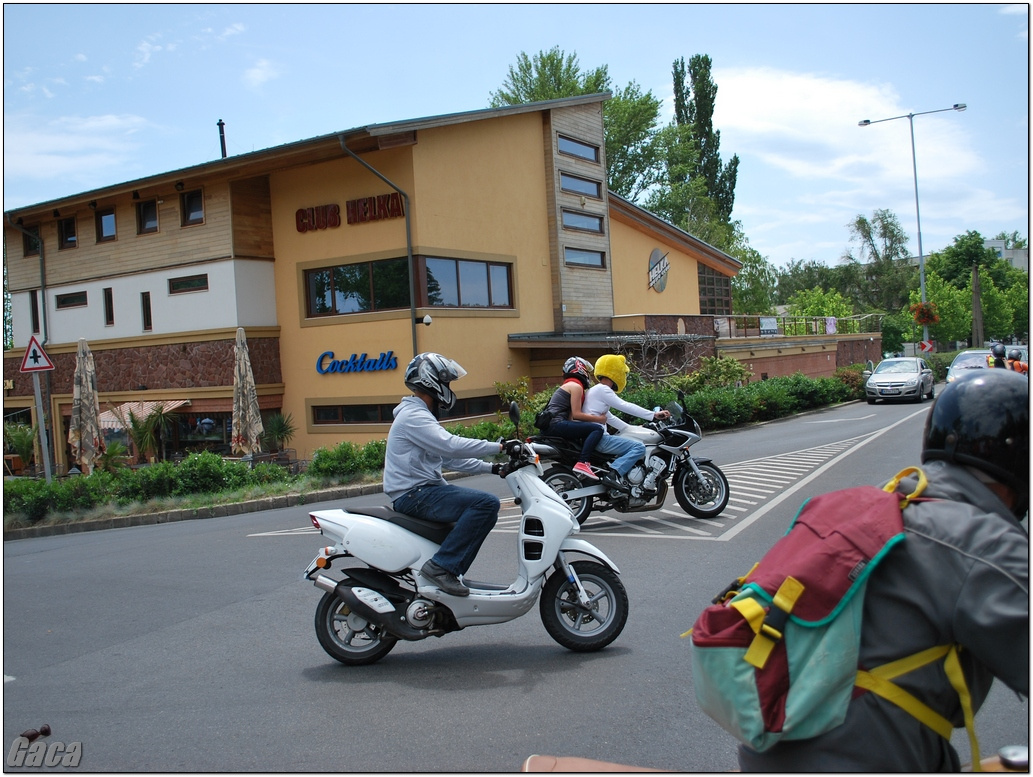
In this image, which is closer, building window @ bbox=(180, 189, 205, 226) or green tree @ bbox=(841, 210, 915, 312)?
building window @ bbox=(180, 189, 205, 226)

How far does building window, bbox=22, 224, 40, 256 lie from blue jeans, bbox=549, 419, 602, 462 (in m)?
25.3

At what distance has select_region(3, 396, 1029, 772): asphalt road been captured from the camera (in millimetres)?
4168

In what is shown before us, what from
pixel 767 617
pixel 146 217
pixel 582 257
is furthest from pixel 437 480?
pixel 146 217

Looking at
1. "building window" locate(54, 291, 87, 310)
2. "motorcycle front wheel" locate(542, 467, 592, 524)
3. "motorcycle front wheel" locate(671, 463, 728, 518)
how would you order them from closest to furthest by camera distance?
1. "motorcycle front wheel" locate(542, 467, 592, 524)
2. "motorcycle front wheel" locate(671, 463, 728, 518)
3. "building window" locate(54, 291, 87, 310)

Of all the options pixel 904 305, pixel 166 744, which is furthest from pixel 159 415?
pixel 904 305

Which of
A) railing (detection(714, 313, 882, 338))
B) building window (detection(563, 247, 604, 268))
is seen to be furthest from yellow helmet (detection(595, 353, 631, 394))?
railing (detection(714, 313, 882, 338))

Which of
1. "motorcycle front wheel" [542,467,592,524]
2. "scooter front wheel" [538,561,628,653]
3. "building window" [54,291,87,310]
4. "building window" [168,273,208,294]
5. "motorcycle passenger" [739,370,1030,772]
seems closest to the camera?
"motorcycle passenger" [739,370,1030,772]

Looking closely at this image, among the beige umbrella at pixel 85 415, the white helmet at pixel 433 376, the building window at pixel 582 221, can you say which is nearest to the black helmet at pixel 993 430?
the white helmet at pixel 433 376

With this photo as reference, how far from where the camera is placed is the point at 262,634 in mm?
6277

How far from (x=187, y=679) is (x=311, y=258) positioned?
19.3m

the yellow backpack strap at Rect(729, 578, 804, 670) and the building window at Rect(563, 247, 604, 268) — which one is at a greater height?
the building window at Rect(563, 247, 604, 268)

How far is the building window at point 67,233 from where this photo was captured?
91.4ft

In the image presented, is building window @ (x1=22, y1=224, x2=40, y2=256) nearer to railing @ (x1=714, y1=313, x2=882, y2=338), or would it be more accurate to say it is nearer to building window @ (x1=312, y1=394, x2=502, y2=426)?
building window @ (x1=312, y1=394, x2=502, y2=426)

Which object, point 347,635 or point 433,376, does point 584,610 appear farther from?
point 433,376
